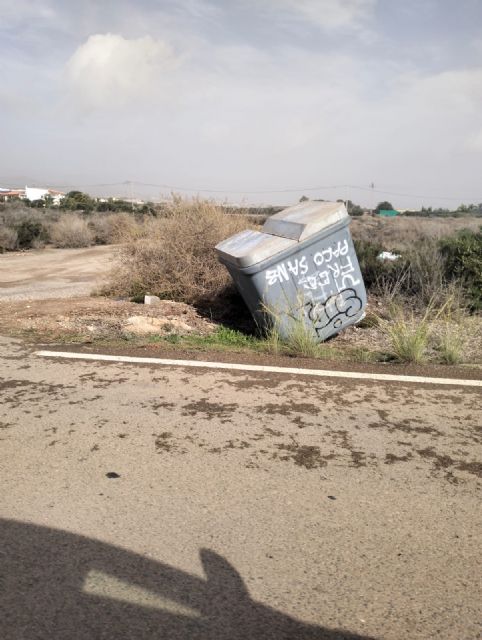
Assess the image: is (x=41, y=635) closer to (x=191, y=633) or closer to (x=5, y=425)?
(x=191, y=633)

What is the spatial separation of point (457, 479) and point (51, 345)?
184 inches

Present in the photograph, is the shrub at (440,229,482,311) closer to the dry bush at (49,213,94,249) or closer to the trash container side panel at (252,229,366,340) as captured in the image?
the trash container side panel at (252,229,366,340)

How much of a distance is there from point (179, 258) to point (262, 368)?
15.1 ft

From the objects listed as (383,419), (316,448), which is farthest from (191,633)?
(383,419)

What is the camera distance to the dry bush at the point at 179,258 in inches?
363

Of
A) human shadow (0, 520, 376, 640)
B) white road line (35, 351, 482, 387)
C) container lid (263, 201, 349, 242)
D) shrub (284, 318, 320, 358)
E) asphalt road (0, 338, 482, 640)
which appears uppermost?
container lid (263, 201, 349, 242)

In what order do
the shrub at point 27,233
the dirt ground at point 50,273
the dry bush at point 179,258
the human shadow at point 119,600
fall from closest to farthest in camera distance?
1. the human shadow at point 119,600
2. the dry bush at point 179,258
3. the dirt ground at point 50,273
4. the shrub at point 27,233

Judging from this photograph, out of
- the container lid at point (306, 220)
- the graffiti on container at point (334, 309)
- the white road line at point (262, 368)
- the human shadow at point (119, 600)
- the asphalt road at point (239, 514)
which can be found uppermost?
the container lid at point (306, 220)

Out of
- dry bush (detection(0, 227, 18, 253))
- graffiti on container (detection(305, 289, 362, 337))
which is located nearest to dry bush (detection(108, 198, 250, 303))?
graffiti on container (detection(305, 289, 362, 337))

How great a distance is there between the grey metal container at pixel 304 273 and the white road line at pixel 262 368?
1089 millimetres

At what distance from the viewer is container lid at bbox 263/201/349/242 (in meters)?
6.28

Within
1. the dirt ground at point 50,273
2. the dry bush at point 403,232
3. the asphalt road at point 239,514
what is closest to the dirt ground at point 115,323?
the dirt ground at point 50,273

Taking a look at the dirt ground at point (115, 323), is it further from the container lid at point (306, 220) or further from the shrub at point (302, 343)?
the container lid at point (306, 220)

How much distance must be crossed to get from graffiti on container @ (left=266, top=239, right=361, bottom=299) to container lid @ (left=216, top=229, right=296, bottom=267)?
194 mm
